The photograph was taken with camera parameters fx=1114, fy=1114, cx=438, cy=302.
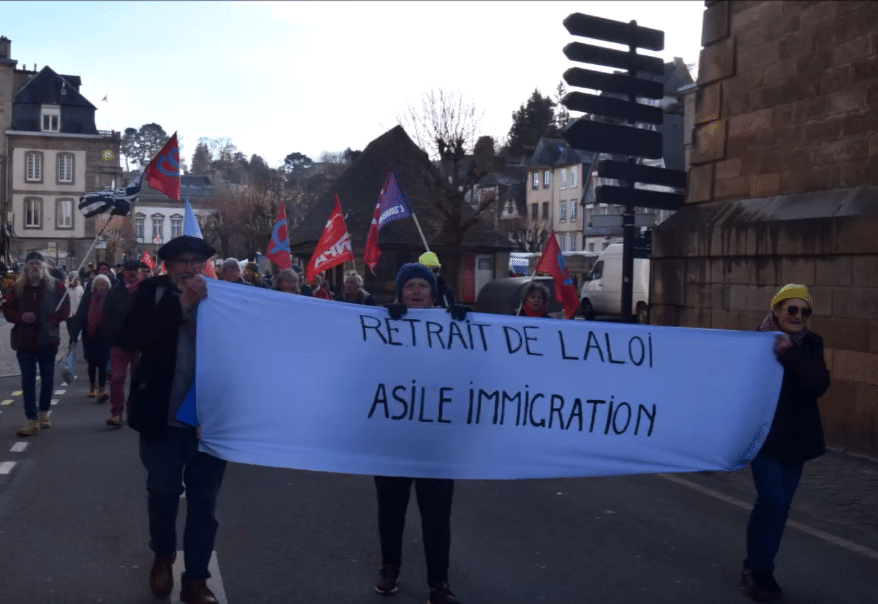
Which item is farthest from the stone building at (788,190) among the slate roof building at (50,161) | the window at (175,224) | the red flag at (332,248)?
the window at (175,224)

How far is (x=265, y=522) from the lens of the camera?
7.33 metres

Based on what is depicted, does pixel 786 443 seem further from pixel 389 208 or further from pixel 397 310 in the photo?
pixel 389 208

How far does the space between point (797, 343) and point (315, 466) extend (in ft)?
8.52

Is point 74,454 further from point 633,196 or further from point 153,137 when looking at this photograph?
point 153,137

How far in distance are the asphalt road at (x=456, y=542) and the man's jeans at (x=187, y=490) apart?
34 centimetres

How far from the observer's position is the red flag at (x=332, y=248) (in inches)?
753

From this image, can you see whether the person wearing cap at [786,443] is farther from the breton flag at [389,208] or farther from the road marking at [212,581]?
the breton flag at [389,208]

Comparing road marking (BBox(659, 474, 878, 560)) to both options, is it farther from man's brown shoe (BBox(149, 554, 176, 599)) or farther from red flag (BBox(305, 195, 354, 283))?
red flag (BBox(305, 195, 354, 283))

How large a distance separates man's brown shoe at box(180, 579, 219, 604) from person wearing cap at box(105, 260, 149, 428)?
6.82 meters

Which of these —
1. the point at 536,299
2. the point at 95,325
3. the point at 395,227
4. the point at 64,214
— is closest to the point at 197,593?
the point at 536,299

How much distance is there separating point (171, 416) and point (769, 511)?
3.05 metres

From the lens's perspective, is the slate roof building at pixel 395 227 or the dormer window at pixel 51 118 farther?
the dormer window at pixel 51 118

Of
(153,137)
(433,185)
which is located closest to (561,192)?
(433,185)

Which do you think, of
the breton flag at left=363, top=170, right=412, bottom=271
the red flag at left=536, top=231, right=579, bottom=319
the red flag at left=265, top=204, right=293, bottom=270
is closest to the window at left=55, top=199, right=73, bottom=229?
the breton flag at left=363, top=170, right=412, bottom=271
